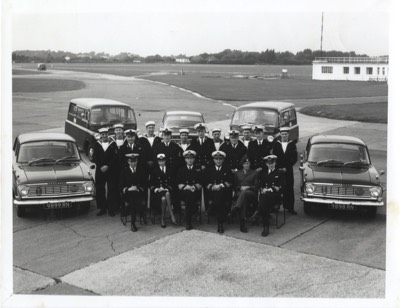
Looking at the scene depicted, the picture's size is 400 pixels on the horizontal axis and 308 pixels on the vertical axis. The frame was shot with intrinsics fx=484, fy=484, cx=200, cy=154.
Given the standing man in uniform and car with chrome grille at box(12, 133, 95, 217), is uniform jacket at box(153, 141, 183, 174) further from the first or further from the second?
the standing man in uniform

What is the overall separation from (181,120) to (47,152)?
20.8 ft

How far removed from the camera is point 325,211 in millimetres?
10133

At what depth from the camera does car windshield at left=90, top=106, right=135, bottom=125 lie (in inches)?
623

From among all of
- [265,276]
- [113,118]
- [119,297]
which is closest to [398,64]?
[265,276]

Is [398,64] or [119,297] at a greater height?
[398,64]

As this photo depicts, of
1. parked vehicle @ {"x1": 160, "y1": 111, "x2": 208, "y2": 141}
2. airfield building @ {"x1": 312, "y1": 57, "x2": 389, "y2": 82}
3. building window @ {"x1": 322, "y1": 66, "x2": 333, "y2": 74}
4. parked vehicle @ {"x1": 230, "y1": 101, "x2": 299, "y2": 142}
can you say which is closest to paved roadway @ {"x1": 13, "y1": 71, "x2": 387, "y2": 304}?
parked vehicle @ {"x1": 230, "y1": 101, "x2": 299, "y2": 142}

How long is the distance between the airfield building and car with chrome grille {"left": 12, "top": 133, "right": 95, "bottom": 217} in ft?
139

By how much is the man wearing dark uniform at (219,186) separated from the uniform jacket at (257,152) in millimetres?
1030

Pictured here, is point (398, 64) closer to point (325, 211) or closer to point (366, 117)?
point (325, 211)

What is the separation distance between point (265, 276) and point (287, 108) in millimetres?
10446

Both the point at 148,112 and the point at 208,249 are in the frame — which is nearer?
the point at 208,249

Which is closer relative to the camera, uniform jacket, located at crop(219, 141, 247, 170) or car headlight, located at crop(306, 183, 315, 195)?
car headlight, located at crop(306, 183, 315, 195)

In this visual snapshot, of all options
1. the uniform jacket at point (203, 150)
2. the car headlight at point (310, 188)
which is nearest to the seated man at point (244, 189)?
the uniform jacket at point (203, 150)

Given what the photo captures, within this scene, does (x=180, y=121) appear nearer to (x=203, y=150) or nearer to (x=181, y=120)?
(x=181, y=120)
